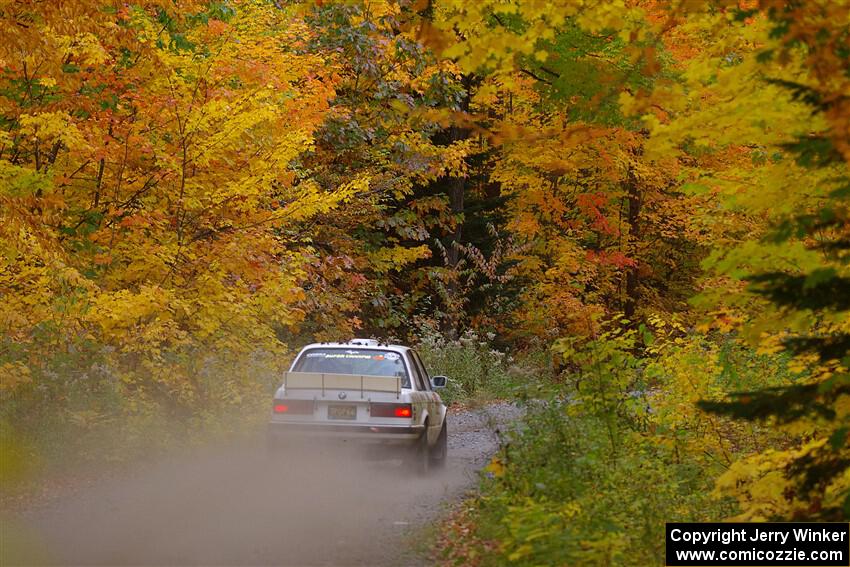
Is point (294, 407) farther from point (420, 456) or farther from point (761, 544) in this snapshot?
point (761, 544)

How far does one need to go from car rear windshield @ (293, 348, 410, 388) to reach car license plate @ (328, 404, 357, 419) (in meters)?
1.07

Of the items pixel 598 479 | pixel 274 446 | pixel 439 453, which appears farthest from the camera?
pixel 439 453

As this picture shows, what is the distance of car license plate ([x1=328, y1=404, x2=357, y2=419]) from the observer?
44.8 ft

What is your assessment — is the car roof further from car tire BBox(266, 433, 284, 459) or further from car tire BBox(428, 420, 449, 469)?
car tire BBox(266, 433, 284, 459)

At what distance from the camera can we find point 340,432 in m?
13.6

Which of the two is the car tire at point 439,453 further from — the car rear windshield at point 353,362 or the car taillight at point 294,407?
the car taillight at point 294,407

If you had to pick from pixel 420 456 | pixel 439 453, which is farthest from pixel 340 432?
pixel 439 453

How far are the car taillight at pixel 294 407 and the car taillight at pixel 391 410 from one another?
0.79 metres

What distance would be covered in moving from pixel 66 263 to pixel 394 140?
14739mm

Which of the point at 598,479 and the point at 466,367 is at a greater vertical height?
the point at 466,367

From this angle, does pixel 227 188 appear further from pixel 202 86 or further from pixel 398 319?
pixel 398 319

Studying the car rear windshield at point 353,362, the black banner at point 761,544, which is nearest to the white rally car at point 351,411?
the car rear windshield at point 353,362

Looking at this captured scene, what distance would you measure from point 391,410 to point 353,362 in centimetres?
131

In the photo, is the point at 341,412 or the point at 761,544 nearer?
the point at 761,544
